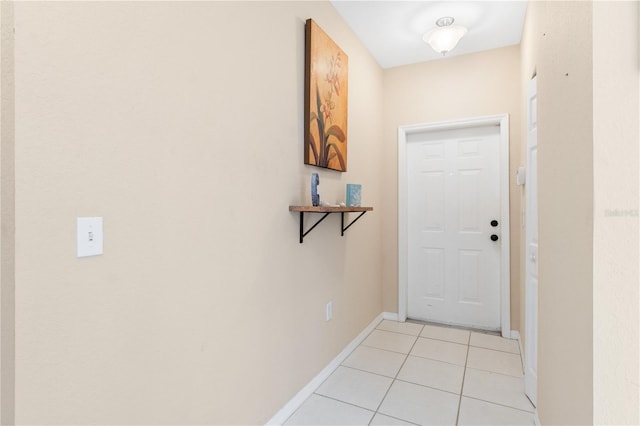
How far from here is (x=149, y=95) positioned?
1052 millimetres

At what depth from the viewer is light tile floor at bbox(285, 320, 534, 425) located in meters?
1.77

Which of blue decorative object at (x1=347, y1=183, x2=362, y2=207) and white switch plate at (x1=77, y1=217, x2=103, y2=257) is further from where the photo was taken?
blue decorative object at (x1=347, y1=183, x2=362, y2=207)

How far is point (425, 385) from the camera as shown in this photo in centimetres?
207

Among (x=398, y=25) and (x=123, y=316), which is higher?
(x=398, y=25)

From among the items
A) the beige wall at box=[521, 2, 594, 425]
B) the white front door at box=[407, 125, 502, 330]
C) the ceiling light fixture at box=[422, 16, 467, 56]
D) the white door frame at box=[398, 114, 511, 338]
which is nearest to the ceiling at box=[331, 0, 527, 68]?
the ceiling light fixture at box=[422, 16, 467, 56]

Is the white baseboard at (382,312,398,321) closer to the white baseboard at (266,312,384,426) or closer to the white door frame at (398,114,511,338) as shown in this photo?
the white door frame at (398,114,511,338)

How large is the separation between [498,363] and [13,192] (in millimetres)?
2850

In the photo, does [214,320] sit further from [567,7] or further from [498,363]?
[498,363]

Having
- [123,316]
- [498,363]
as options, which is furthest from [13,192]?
[498,363]

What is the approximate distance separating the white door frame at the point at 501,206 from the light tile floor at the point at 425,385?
40 centimetres

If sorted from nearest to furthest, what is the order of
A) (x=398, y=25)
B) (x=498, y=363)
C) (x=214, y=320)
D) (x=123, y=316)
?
(x=123, y=316)
(x=214, y=320)
(x=498, y=363)
(x=398, y=25)

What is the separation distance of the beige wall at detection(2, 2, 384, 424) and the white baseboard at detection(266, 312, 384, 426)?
60mm
